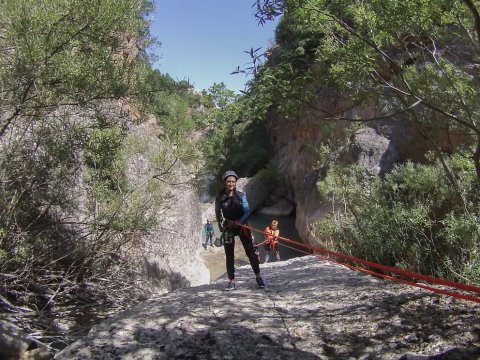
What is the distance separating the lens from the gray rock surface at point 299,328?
4074mm

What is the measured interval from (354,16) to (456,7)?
1.55m

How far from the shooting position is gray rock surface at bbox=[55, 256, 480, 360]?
13.4 ft

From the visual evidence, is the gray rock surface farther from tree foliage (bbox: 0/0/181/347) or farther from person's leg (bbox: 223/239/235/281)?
tree foliage (bbox: 0/0/181/347)

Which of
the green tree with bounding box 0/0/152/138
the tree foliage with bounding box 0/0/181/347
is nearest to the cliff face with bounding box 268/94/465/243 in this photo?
the tree foliage with bounding box 0/0/181/347

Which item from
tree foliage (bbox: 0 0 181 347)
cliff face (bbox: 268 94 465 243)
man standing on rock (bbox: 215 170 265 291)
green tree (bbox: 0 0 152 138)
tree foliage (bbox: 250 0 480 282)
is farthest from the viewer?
cliff face (bbox: 268 94 465 243)

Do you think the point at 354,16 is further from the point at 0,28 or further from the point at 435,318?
the point at 0,28

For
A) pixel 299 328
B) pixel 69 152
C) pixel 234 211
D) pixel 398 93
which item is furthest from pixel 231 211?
pixel 69 152

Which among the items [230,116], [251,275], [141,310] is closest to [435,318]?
[141,310]

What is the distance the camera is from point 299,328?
15.6 feet

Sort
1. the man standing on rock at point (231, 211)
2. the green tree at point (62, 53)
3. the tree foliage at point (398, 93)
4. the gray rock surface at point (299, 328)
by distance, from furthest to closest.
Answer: the green tree at point (62, 53), the man standing on rock at point (231, 211), the tree foliage at point (398, 93), the gray rock surface at point (299, 328)

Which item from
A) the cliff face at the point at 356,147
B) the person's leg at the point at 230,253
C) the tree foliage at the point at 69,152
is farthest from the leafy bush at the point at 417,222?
the tree foliage at the point at 69,152

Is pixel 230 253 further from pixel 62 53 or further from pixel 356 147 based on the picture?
pixel 356 147

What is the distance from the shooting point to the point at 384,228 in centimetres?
989

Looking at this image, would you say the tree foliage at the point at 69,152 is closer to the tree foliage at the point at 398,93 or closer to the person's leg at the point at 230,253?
the tree foliage at the point at 398,93
